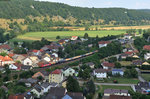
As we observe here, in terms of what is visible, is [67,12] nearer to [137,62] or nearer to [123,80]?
[137,62]

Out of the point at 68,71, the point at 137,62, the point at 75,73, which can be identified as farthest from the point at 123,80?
the point at 137,62

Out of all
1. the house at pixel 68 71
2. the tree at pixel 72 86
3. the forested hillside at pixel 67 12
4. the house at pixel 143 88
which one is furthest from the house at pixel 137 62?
the forested hillside at pixel 67 12

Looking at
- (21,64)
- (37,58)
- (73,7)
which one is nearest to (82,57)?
(37,58)

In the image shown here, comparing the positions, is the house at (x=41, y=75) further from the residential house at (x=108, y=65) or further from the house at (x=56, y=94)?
the residential house at (x=108, y=65)

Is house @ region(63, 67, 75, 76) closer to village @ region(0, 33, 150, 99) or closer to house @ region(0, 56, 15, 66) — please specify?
village @ region(0, 33, 150, 99)

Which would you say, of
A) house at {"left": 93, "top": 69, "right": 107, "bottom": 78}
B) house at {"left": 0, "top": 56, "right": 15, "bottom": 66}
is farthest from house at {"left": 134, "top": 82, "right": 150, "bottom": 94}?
house at {"left": 0, "top": 56, "right": 15, "bottom": 66}

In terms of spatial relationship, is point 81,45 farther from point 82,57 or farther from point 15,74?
point 15,74
